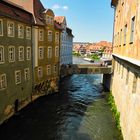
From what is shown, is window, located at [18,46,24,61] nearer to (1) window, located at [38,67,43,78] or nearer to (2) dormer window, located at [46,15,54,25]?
(1) window, located at [38,67,43,78]

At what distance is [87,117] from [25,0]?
17.4 meters

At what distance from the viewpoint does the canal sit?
59.5 feet

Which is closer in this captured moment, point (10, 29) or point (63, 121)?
point (10, 29)

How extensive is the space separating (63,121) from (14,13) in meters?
12.3

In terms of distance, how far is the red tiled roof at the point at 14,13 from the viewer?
64.3ft

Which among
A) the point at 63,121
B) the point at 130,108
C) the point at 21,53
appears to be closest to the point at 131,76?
the point at 130,108

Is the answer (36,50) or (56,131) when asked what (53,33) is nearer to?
(36,50)

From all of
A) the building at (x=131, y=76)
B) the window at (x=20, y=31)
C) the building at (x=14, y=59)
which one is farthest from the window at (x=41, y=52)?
the building at (x=131, y=76)

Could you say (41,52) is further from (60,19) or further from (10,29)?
(60,19)

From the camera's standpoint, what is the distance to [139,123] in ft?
36.7

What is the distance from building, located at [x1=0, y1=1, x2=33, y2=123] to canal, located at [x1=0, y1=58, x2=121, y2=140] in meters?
1.52

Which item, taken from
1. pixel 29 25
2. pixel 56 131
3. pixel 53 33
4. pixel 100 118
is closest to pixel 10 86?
pixel 56 131

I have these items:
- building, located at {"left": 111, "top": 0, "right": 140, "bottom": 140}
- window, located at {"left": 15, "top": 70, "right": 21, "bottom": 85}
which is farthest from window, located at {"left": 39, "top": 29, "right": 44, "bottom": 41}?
building, located at {"left": 111, "top": 0, "right": 140, "bottom": 140}

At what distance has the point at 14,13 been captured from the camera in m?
21.7
